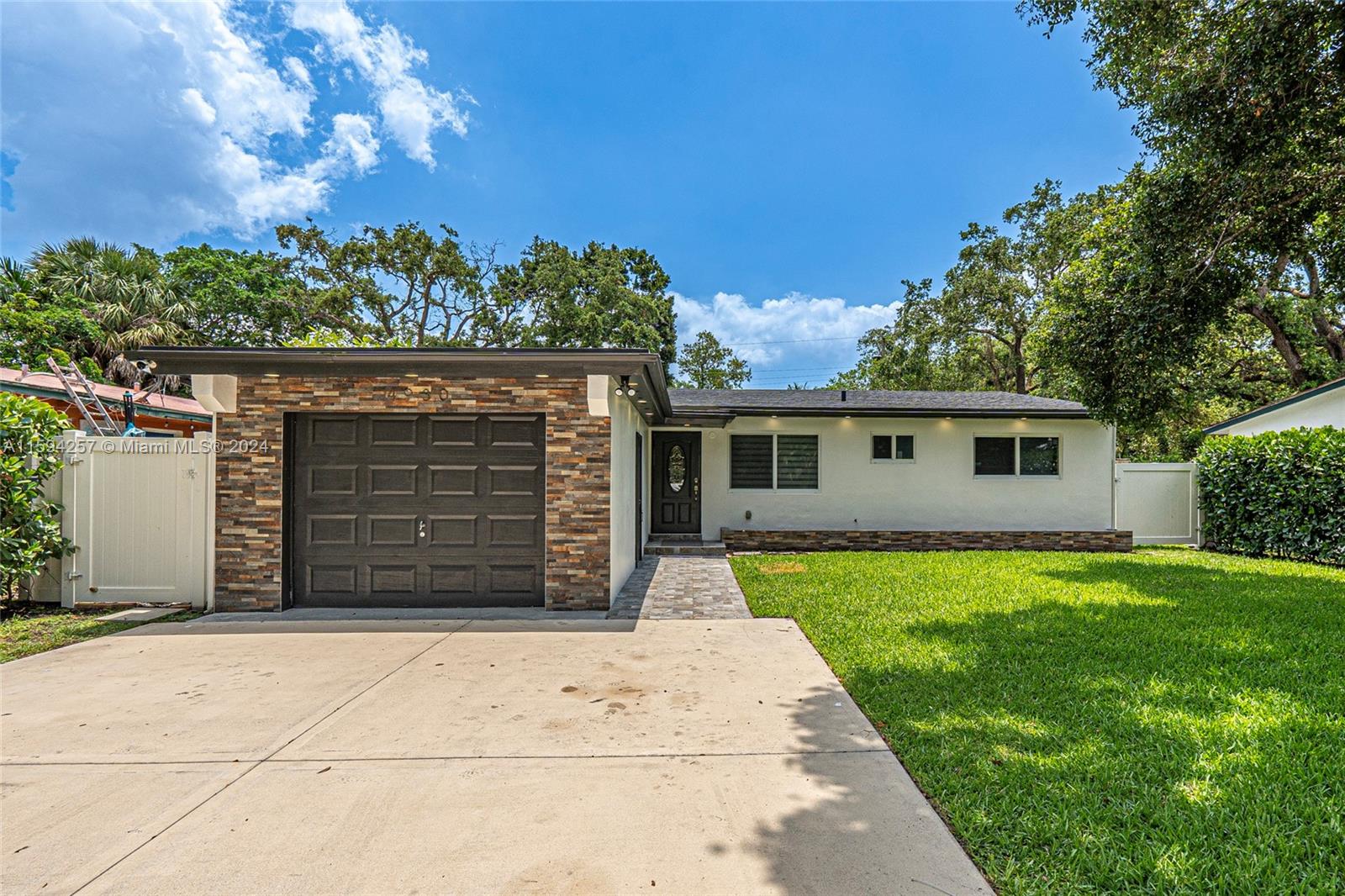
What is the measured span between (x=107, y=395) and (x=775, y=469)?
13467mm

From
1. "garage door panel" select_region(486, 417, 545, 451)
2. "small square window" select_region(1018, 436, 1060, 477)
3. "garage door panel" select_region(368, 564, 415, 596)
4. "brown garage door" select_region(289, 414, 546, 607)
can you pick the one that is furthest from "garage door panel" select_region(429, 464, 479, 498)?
"small square window" select_region(1018, 436, 1060, 477)

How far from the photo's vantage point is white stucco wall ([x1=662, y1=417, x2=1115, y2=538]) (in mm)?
11562

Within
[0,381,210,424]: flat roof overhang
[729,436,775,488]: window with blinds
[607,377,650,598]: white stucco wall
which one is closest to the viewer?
[607,377,650,598]: white stucco wall

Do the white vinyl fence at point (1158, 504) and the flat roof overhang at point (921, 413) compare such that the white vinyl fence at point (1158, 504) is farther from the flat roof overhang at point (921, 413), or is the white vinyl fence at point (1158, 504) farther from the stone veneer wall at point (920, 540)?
the flat roof overhang at point (921, 413)

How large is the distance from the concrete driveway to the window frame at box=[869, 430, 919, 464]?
751 centimetres

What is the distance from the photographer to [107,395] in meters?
11.4

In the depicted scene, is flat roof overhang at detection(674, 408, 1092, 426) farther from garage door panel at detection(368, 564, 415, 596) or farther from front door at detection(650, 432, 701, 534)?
garage door panel at detection(368, 564, 415, 596)

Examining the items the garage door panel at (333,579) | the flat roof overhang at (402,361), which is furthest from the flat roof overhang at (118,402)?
the garage door panel at (333,579)

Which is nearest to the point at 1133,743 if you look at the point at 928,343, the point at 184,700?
the point at 184,700

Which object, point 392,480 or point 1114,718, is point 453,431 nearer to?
point 392,480

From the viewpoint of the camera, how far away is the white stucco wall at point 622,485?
666cm

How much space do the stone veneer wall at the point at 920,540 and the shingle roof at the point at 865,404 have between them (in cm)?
238

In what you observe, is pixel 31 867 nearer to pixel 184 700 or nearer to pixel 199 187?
pixel 184 700

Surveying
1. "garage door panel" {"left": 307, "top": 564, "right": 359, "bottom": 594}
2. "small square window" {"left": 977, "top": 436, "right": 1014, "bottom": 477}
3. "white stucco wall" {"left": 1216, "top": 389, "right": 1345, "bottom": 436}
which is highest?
"white stucco wall" {"left": 1216, "top": 389, "right": 1345, "bottom": 436}
